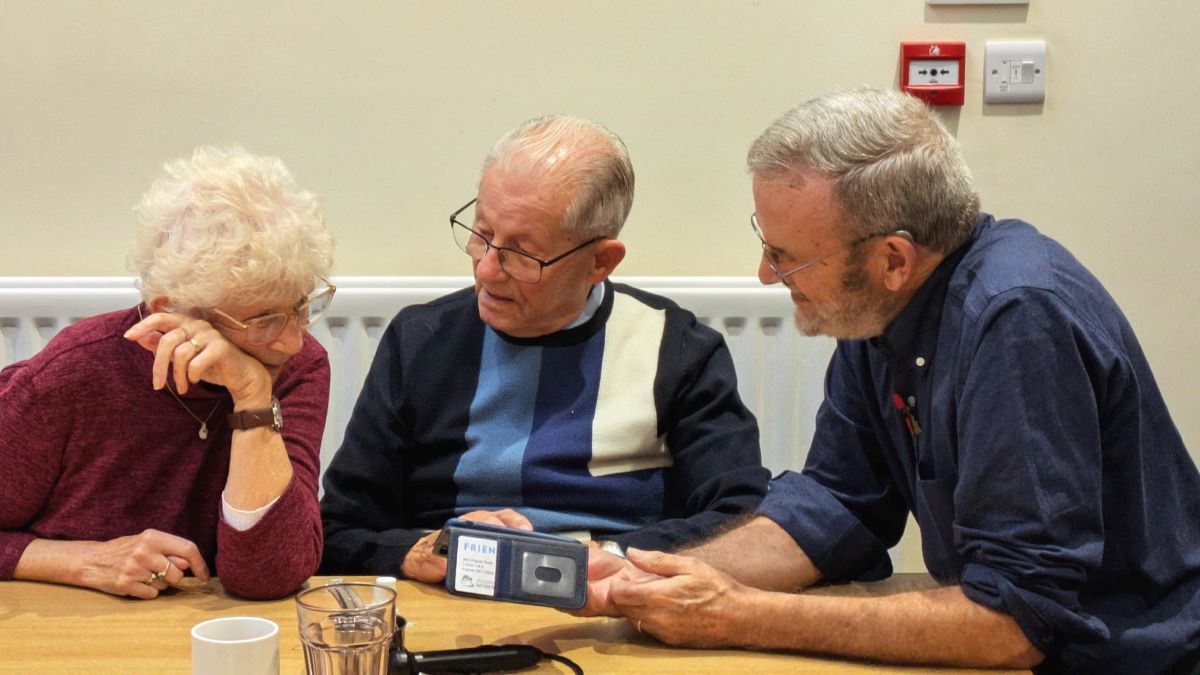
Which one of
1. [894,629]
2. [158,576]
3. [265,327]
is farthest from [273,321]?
[894,629]

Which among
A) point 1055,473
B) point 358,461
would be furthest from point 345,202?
point 1055,473

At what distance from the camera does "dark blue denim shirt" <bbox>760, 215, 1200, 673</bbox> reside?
4.69 feet

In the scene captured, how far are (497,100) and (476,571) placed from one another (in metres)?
1.54

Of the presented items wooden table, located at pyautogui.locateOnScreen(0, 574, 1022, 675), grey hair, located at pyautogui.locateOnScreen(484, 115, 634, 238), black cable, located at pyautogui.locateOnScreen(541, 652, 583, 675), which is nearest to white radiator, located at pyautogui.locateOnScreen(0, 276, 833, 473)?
grey hair, located at pyautogui.locateOnScreen(484, 115, 634, 238)

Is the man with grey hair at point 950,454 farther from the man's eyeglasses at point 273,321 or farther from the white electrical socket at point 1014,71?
the white electrical socket at point 1014,71

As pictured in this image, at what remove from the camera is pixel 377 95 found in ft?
8.99

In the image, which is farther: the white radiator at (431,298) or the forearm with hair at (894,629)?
the white radiator at (431,298)

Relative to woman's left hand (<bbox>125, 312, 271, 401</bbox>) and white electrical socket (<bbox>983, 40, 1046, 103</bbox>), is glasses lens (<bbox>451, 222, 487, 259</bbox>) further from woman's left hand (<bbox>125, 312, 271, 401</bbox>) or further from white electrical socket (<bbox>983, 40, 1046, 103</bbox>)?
white electrical socket (<bbox>983, 40, 1046, 103</bbox>)

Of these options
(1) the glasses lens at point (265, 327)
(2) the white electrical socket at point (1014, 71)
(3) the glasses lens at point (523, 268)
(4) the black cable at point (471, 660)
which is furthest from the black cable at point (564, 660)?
(2) the white electrical socket at point (1014, 71)

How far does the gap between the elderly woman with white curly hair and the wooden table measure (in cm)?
4

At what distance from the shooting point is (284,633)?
150cm

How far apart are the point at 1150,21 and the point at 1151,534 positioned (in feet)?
5.25

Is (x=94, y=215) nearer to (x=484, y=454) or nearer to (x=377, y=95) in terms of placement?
(x=377, y=95)

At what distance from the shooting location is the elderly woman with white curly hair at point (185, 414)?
5.50 ft
